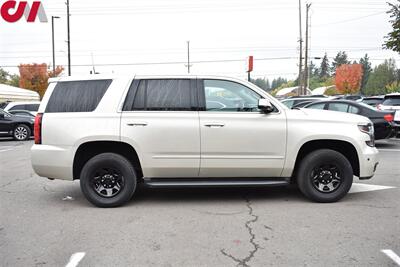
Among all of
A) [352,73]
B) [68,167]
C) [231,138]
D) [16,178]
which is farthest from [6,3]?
[352,73]

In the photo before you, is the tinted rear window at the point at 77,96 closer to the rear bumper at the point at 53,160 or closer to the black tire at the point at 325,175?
the rear bumper at the point at 53,160

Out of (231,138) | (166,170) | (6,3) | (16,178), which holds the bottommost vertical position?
(16,178)

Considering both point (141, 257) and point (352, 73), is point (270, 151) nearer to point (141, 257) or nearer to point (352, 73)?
point (141, 257)

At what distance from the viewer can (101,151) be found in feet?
18.7

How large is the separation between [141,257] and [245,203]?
229cm

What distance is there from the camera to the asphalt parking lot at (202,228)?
12.3ft

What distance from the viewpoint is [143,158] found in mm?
5430

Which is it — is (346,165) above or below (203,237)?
above

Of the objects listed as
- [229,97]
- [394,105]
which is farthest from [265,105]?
[394,105]

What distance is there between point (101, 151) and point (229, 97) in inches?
81.4

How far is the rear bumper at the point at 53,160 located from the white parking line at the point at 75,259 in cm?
190

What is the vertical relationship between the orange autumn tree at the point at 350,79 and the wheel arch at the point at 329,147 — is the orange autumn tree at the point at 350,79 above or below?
above

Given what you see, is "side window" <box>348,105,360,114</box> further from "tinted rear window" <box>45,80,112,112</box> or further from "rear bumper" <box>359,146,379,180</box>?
"tinted rear window" <box>45,80,112,112</box>

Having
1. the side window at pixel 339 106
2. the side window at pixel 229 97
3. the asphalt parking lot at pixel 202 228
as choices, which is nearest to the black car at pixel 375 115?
the side window at pixel 339 106
